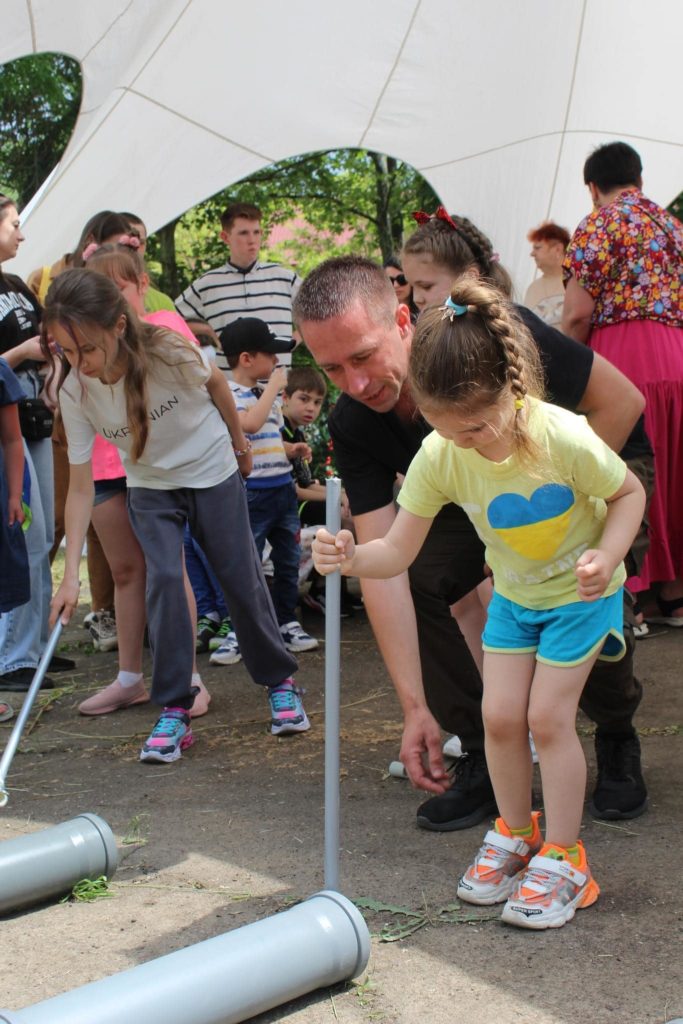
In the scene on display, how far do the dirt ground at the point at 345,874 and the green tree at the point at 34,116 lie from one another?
5302 mm

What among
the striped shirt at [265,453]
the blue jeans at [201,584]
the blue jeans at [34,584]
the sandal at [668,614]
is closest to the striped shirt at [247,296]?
the striped shirt at [265,453]

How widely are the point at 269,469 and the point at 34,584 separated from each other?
114 centimetres

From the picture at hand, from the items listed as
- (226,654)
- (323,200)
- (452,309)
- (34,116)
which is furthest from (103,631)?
(323,200)

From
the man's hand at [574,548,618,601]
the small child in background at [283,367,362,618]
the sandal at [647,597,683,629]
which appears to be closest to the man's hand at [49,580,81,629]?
the man's hand at [574,548,618,601]

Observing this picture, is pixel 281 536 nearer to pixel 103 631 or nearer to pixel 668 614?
pixel 103 631

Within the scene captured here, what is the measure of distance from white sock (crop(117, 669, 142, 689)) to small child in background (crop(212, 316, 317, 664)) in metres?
0.60

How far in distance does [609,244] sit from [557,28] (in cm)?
317

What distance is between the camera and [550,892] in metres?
2.68

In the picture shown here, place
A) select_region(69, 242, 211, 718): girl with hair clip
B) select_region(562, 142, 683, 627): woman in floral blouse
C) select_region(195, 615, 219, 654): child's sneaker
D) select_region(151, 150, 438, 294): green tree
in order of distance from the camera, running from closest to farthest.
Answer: select_region(69, 242, 211, 718): girl with hair clip → select_region(562, 142, 683, 627): woman in floral blouse → select_region(195, 615, 219, 654): child's sneaker → select_region(151, 150, 438, 294): green tree

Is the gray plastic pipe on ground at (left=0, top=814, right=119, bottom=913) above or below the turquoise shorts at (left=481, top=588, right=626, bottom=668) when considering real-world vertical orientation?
below

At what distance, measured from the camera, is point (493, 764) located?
287cm

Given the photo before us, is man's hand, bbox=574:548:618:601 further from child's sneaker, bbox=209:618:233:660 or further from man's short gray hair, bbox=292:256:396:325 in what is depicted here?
child's sneaker, bbox=209:618:233:660

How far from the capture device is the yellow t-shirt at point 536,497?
2697mm

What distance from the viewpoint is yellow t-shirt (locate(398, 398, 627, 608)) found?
2.70 metres
